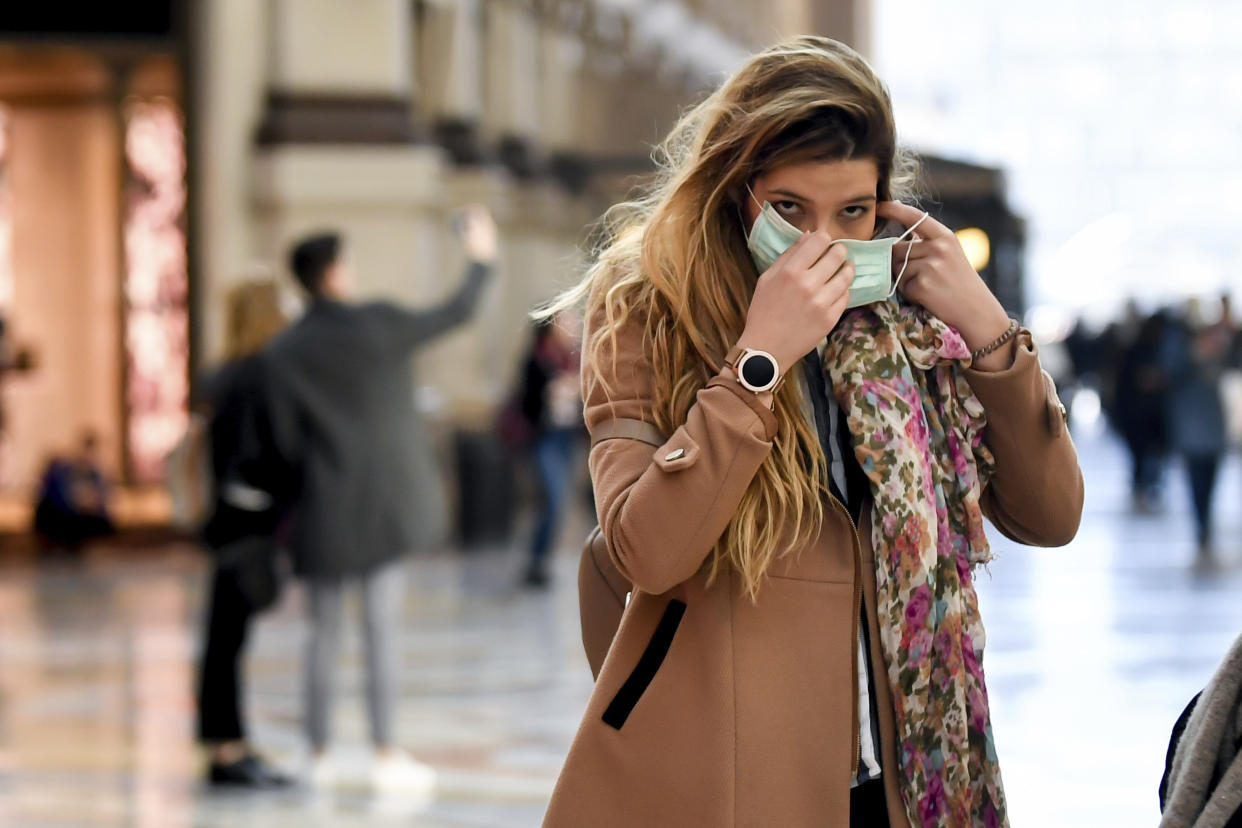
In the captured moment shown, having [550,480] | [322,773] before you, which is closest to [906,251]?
[322,773]

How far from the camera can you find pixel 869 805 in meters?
2.58

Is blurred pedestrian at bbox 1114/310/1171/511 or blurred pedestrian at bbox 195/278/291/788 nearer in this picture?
blurred pedestrian at bbox 195/278/291/788

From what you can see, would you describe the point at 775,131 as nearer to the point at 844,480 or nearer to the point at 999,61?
the point at 844,480

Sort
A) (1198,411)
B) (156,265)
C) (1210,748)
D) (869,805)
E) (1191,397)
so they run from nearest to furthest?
(1210,748), (869,805), (1198,411), (1191,397), (156,265)

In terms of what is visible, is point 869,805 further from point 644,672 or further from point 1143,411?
point 1143,411

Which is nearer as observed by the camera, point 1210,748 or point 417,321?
point 1210,748

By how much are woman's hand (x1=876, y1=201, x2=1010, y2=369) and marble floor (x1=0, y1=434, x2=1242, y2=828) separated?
12.3 ft

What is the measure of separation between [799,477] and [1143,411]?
1665 centimetres

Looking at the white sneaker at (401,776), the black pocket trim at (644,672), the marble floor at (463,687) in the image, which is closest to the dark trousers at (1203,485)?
the marble floor at (463,687)

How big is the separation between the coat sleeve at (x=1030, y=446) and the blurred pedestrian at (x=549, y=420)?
10.1 m

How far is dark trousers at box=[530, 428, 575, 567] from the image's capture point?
12.8 m

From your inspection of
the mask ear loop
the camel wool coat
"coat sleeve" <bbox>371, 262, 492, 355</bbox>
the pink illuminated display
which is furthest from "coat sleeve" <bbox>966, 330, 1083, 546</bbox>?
the pink illuminated display

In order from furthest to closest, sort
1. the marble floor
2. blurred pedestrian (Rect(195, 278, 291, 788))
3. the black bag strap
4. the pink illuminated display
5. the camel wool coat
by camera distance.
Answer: the pink illuminated display, blurred pedestrian (Rect(195, 278, 291, 788)), the marble floor, the black bag strap, the camel wool coat

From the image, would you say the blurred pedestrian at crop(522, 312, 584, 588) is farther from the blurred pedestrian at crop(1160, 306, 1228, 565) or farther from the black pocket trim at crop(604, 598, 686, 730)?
the black pocket trim at crop(604, 598, 686, 730)
